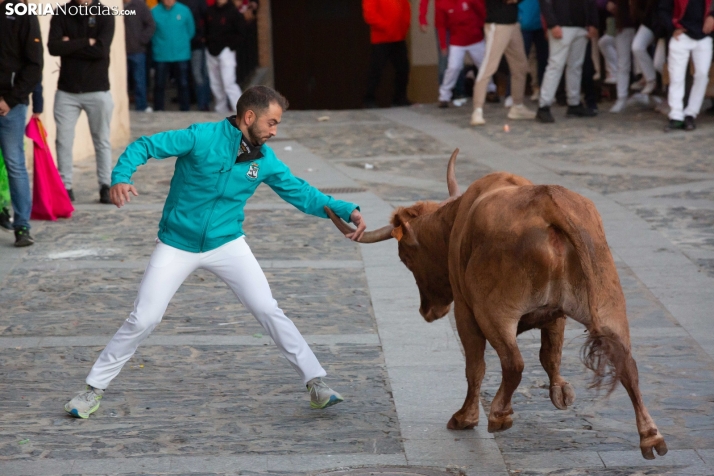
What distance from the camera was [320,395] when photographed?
5.24 m

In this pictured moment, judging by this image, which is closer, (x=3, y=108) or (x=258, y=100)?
(x=258, y=100)

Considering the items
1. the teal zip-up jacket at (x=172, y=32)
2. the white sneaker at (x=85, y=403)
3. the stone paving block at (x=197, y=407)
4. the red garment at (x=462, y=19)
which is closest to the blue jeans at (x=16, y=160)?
the stone paving block at (x=197, y=407)

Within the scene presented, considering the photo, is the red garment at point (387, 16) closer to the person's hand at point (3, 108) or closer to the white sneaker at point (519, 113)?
the white sneaker at point (519, 113)

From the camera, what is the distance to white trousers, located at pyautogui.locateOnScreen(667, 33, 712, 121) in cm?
1454

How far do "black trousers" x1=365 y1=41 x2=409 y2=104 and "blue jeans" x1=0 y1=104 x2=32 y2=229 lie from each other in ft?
36.1

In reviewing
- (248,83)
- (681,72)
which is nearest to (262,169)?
(681,72)

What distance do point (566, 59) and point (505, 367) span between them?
12.3m

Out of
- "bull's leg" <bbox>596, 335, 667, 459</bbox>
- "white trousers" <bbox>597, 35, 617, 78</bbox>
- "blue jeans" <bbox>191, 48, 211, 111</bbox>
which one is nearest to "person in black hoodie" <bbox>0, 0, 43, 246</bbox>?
"bull's leg" <bbox>596, 335, 667, 459</bbox>

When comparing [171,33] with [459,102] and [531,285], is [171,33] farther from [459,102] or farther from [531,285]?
[531,285]

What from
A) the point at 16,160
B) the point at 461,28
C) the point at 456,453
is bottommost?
the point at 456,453

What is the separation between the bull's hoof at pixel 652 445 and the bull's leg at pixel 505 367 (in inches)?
23.7

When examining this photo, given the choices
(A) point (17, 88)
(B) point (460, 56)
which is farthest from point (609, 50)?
(A) point (17, 88)

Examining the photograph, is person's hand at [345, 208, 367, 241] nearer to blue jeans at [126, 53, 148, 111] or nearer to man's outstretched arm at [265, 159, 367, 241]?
man's outstretched arm at [265, 159, 367, 241]

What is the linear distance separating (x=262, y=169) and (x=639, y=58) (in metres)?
12.5
